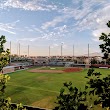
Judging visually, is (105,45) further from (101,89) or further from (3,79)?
(3,79)

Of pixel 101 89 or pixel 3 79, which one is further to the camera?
pixel 3 79

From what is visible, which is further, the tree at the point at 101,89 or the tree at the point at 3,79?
the tree at the point at 3,79

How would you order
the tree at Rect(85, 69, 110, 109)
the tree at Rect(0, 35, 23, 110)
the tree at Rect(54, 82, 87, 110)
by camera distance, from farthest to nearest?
the tree at Rect(0, 35, 23, 110) < the tree at Rect(54, 82, 87, 110) < the tree at Rect(85, 69, 110, 109)

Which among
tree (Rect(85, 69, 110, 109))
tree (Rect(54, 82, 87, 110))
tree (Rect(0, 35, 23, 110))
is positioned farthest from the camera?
tree (Rect(0, 35, 23, 110))

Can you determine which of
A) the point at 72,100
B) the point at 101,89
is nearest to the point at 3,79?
the point at 72,100

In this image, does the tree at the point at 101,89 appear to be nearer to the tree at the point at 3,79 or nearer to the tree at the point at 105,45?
the tree at the point at 105,45

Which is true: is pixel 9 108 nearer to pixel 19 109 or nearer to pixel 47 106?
pixel 19 109

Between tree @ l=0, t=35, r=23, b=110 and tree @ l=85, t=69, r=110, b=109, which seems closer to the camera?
tree @ l=85, t=69, r=110, b=109

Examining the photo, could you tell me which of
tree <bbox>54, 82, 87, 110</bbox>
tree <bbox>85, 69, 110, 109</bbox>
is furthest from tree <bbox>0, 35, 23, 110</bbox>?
tree <bbox>85, 69, 110, 109</bbox>

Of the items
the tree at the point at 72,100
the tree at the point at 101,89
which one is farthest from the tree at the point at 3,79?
the tree at the point at 101,89

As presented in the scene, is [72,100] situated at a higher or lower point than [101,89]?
lower

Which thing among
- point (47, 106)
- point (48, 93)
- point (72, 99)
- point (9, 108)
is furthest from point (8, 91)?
point (72, 99)

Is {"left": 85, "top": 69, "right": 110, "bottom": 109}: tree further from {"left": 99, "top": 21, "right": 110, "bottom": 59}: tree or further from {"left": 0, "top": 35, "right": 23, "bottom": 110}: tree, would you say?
{"left": 0, "top": 35, "right": 23, "bottom": 110}: tree

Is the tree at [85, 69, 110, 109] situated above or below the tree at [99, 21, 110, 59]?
below
